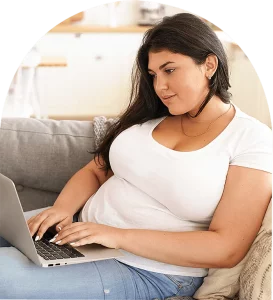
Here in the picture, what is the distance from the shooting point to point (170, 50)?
1361mm

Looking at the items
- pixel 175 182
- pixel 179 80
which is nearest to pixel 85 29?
pixel 179 80

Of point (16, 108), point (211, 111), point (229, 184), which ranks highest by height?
point (211, 111)

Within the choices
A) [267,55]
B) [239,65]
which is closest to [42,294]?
[267,55]

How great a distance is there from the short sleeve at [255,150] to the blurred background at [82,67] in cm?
190

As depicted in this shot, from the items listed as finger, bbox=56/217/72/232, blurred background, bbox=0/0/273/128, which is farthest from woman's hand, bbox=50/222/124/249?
blurred background, bbox=0/0/273/128

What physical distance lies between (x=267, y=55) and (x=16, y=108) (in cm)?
214

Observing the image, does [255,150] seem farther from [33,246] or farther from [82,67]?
[82,67]

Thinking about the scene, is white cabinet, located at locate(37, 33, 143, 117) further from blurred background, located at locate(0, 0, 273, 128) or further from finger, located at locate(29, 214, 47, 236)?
finger, located at locate(29, 214, 47, 236)

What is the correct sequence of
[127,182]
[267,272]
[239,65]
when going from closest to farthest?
[267,272], [127,182], [239,65]

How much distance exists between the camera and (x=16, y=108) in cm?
324

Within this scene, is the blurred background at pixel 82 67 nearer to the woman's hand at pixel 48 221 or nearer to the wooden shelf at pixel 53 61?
the wooden shelf at pixel 53 61

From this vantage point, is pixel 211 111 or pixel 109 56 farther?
pixel 109 56

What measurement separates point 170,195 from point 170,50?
1.18 ft

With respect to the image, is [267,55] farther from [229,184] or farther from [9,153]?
[9,153]
